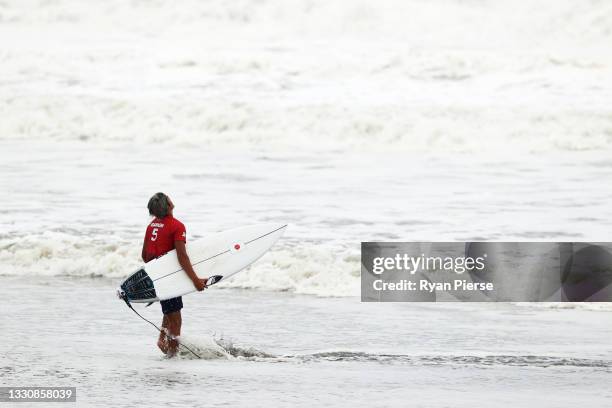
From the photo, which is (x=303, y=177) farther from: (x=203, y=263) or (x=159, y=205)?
(x=159, y=205)

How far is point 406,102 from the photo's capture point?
36.2m

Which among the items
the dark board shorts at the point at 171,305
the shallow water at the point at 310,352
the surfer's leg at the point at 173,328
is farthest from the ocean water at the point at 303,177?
the dark board shorts at the point at 171,305

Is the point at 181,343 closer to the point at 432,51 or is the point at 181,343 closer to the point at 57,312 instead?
the point at 57,312

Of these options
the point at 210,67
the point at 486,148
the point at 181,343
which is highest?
the point at 210,67

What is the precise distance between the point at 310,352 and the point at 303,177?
16.2 metres

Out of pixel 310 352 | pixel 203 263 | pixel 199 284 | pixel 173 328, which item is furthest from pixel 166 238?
pixel 310 352

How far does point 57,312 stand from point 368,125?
2433 cm

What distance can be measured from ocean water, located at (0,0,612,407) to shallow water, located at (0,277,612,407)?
0.03m

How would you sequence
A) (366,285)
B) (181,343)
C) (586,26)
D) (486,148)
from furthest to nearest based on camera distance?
(586,26), (486,148), (366,285), (181,343)

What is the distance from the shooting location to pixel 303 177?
79.2ft

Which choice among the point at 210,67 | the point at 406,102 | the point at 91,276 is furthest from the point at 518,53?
the point at 91,276

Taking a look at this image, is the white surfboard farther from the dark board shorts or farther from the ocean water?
the ocean water

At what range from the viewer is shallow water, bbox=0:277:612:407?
6.47m

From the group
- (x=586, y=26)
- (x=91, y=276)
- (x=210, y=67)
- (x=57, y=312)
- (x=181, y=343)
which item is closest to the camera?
(x=181, y=343)
